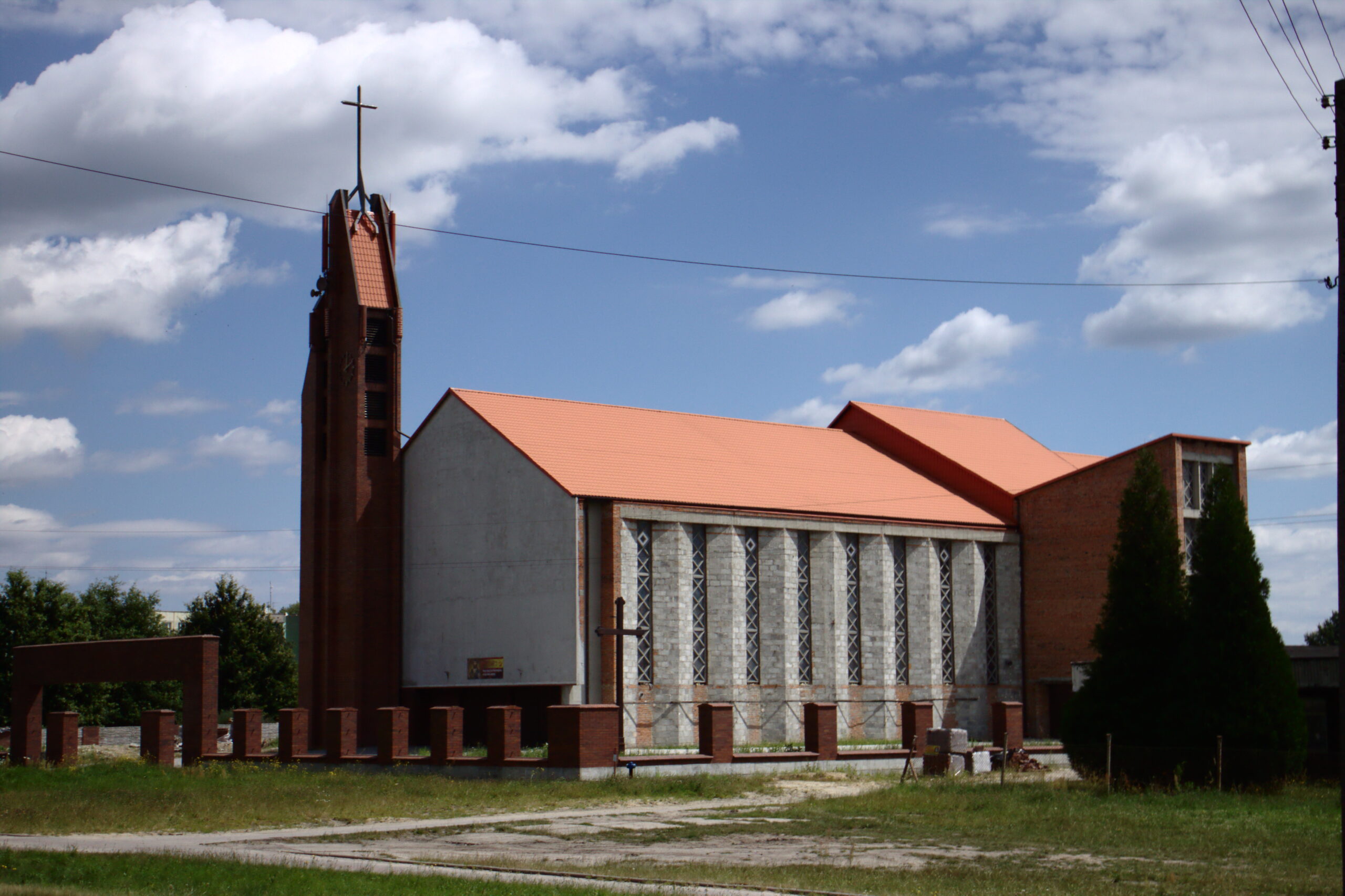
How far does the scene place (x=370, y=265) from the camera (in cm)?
4769

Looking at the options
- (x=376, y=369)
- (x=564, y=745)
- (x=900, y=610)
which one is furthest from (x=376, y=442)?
(x=900, y=610)

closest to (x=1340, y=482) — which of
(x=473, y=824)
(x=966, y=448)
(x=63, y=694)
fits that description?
(x=473, y=824)

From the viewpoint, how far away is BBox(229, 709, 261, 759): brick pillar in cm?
3962

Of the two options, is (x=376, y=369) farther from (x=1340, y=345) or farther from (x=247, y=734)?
(x=1340, y=345)

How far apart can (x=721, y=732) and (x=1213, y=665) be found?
11684 millimetres

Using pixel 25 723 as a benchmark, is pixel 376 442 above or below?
above

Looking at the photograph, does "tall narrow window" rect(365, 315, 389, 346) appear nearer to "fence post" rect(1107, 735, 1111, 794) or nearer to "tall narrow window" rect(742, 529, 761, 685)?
"tall narrow window" rect(742, 529, 761, 685)

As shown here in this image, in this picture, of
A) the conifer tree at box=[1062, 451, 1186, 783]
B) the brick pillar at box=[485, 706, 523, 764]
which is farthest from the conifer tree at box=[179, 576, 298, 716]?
the conifer tree at box=[1062, 451, 1186, 783]

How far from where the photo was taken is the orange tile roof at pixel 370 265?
155 feet

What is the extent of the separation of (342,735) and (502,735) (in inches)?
251

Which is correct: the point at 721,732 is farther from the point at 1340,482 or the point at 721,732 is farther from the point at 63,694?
the point at 63,694

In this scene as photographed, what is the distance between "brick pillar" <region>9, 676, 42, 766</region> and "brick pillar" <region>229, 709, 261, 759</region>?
8.34 metres

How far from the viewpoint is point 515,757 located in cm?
3288

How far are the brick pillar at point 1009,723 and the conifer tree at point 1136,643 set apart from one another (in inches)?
332
